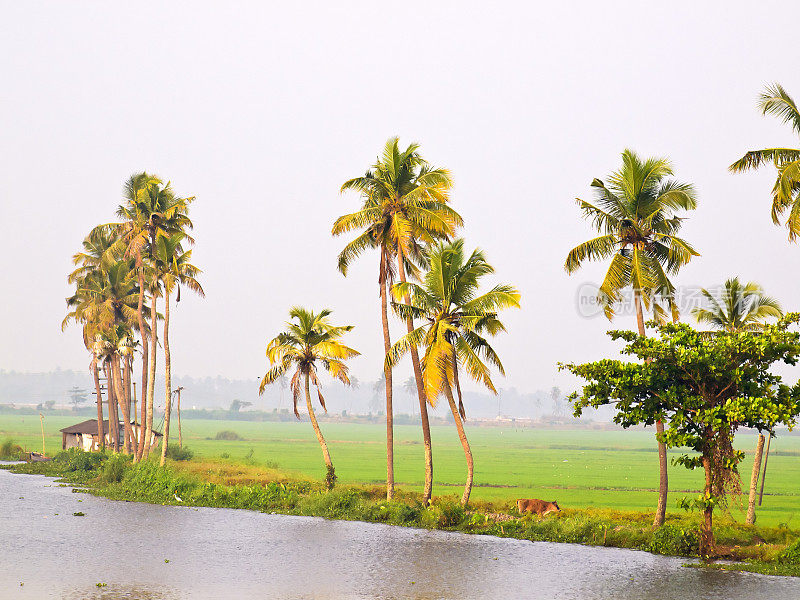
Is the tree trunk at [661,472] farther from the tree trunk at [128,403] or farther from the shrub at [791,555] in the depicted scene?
the tree trunk at [128,403]

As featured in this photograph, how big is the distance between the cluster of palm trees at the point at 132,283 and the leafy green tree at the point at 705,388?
35630 mm

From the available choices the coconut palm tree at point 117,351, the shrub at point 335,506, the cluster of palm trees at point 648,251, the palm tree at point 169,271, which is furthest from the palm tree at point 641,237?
the coconut palm tree at point 117,351

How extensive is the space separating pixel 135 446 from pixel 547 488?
118ft

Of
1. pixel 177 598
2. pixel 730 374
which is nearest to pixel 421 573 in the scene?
pixel 177 598

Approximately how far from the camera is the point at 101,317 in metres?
60.8

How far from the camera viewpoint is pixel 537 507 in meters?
35.0

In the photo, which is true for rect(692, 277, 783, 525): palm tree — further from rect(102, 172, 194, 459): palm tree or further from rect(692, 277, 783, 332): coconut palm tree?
rect(102, 172, 194, 459): palm tree

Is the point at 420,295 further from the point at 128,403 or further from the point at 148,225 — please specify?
the point at 128,403

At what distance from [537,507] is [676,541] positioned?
8722mm

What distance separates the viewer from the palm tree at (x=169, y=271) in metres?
53.3

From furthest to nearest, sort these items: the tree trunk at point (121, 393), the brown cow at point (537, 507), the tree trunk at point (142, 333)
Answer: the tree trunk at point (121, 393) < the tree trunk at point (142, 333) < the brown cow at point (537, 507)

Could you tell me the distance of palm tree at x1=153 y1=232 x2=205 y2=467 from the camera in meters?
53.3

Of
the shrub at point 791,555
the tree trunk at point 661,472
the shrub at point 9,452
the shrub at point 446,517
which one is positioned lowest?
the shrub at point 9,452

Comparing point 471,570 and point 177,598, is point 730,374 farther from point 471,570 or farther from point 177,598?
point 177,598
